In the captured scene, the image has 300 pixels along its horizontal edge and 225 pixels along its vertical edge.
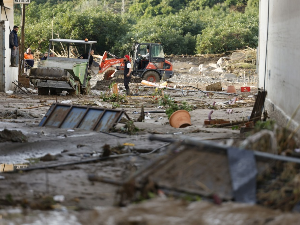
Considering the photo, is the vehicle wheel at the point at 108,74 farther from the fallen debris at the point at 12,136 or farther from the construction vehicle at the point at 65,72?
the fallen debris at the point at 12,136

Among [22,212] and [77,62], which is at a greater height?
[77,62]

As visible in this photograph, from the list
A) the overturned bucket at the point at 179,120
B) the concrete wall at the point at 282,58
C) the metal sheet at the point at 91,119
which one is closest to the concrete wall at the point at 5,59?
the metal sheet at the point at 91,119

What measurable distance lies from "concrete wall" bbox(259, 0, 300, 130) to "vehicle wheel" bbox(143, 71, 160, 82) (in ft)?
40.6

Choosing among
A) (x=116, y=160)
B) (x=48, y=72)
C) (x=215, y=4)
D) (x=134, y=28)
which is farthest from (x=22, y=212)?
(x=215, y=4)

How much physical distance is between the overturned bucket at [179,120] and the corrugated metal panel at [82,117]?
4.88ft

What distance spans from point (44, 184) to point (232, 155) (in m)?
2.51

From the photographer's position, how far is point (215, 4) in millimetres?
69312

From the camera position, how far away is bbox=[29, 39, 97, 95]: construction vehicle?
65.1 feet

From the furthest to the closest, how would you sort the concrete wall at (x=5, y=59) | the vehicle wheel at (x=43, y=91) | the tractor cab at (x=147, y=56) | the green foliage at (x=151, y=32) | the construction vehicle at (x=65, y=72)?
the green foliage at (x=151, y=32), the tractor cab at (x=147, y=56), the concrete wall at (x=5, y=59), the vehicle wheel at (x=43, y=91), the construction vehicle at (x=65, y=72)

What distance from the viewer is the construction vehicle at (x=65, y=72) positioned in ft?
65.1

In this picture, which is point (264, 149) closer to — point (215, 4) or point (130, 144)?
point (130, 144)

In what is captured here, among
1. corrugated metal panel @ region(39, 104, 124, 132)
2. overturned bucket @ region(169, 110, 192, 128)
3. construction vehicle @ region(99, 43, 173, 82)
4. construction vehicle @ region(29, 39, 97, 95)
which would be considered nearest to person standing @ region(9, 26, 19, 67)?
construction vehicle @ region(29, 39, 97, 95)

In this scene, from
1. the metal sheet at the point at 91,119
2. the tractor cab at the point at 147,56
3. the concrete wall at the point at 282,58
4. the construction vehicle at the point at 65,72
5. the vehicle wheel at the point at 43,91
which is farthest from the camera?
the tractor cab at the point at 147,56

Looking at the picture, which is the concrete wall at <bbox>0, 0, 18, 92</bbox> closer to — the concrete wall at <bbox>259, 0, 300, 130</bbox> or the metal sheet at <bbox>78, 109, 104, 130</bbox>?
the metal sheet at <bbox>78, 109, 104, 130</bbox>
